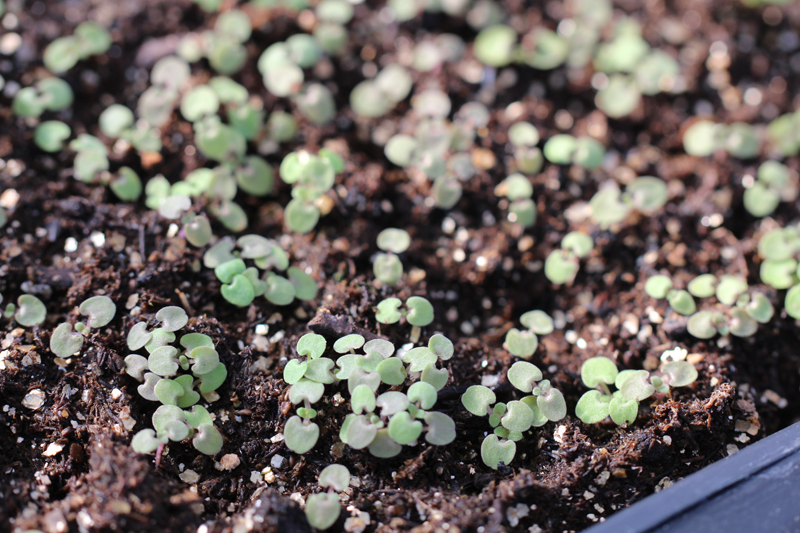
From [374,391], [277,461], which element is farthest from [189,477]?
[374,391]

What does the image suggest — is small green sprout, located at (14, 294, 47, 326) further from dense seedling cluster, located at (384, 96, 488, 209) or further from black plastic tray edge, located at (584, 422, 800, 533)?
black plastic tray edge, located at (584, 422, 800, 533)

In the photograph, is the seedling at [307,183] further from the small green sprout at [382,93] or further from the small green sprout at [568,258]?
the small green sprout at [568,258]

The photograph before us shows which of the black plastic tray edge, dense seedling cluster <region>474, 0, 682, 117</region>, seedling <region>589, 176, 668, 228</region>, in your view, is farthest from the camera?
dense seedling cluster <region>474, 0, 682, 117</region>

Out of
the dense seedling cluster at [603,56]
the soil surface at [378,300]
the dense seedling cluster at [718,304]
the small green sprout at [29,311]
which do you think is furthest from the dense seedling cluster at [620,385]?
the small green sprout at [29,311]

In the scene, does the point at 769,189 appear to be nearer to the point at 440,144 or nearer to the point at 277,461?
the point at 440,144

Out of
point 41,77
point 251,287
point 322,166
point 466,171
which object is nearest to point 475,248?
point 466,171

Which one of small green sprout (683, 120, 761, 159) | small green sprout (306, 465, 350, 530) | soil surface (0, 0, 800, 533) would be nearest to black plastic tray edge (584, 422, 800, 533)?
soil surface (0, 0, 800, 533)

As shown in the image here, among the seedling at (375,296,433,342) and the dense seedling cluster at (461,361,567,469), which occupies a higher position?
the seedling at (375,296,433,342)

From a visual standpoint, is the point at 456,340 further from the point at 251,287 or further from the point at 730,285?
the point at 730,285
